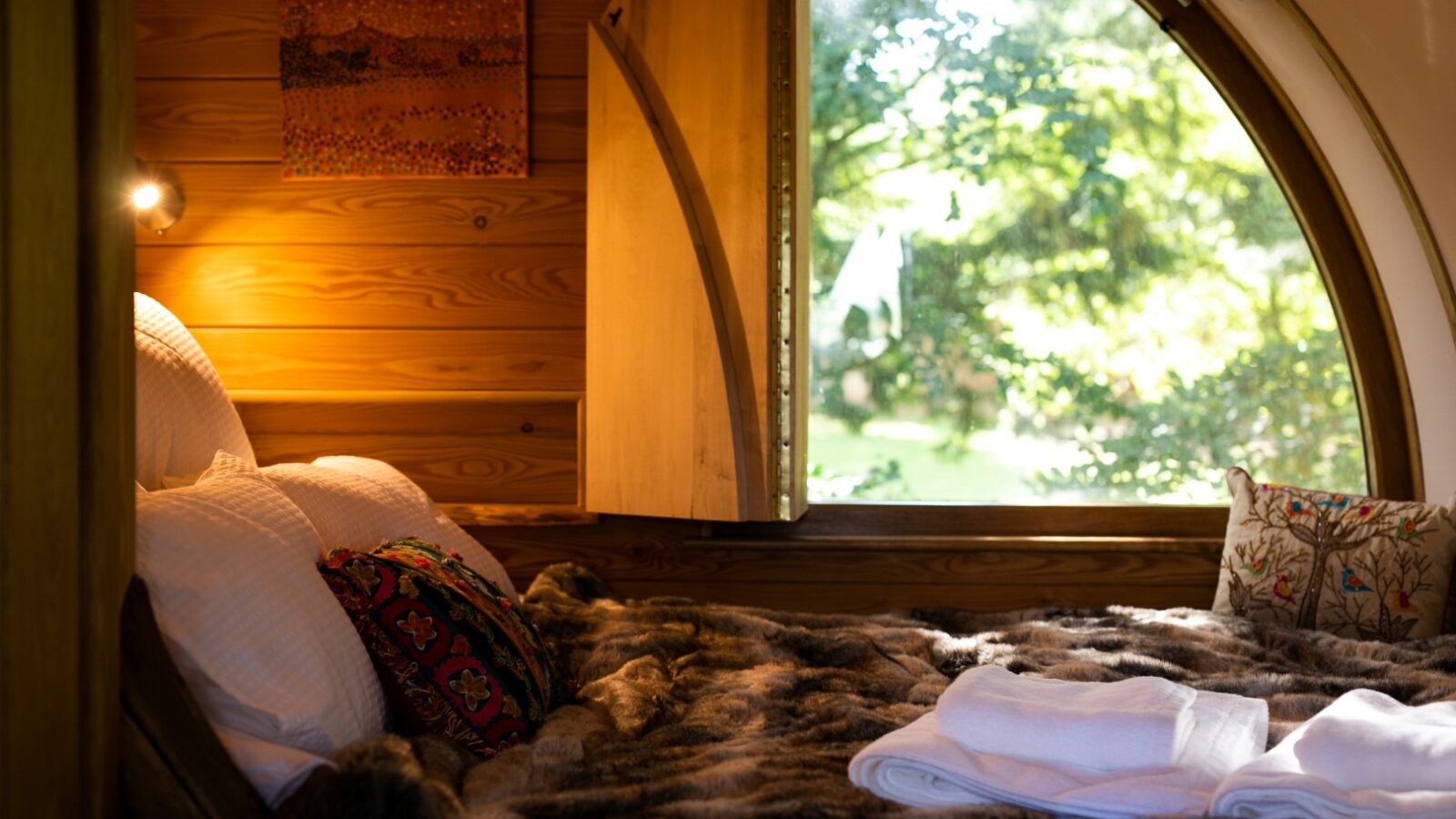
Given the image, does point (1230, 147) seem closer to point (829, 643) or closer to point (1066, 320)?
point (1066, 320)

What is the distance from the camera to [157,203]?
3.00 metres

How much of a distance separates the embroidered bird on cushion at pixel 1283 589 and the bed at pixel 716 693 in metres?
0.23

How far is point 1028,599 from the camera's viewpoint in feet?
10.4

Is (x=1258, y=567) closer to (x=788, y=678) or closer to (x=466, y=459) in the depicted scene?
(x=788, y=678)

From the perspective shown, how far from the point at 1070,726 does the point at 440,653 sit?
2.46 ft

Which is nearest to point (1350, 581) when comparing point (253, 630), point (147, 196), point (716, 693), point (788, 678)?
point (788, 678)

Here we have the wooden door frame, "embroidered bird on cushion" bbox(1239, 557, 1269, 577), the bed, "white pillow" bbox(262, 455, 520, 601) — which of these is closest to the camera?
the wooden door frame

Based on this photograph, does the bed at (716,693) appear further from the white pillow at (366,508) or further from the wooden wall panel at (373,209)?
the wooden wall panel at (373,209)

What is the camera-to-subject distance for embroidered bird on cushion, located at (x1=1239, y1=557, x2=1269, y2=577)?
2.68m

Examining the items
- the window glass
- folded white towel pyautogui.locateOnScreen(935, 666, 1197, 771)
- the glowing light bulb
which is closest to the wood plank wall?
the glowing light bulb

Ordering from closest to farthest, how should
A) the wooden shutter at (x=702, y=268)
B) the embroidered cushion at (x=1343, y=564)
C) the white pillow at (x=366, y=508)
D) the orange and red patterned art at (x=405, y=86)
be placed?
the white pillow at (x=366, y=508) → the embroidered cushion at (x=1343, y=564) → the wooden shutter at (x=702, y=268) → the orange and red patterned art at (x=405, y=86)

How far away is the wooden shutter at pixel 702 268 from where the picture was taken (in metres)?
2.90

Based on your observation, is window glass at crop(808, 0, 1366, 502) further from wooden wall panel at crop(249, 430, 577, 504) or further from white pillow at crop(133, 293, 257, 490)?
white pillow at crop(133, 293, 257, 490)

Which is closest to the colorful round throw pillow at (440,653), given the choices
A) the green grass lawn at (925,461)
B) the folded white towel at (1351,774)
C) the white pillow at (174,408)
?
the white pillow at (174,408)
